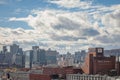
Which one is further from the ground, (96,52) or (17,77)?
(96,52)

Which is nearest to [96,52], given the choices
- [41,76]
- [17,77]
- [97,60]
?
[97,60]

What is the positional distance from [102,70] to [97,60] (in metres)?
3.65

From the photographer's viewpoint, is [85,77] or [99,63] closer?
[85,77]

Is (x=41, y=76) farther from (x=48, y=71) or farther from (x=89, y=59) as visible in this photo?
(x=48, y=71)

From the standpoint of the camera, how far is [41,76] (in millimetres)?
121312

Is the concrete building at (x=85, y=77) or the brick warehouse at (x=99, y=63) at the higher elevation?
the brick warehouse at (x=99, y=63)

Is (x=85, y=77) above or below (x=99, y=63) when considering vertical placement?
below

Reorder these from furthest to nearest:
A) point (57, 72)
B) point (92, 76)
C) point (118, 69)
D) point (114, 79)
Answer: point (57, 72)
point (118, 69)
point (92, 76)
point (114, 79)

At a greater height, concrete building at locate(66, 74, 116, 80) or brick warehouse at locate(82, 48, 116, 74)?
brick warehouse at locate(82, 48, 116, 74)

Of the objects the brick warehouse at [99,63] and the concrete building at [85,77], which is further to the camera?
the brick warehouse at [99,63]

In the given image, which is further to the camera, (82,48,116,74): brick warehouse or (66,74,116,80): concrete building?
(82,48,116,74): brick warehouse

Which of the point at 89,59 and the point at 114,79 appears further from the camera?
the point at 89,59

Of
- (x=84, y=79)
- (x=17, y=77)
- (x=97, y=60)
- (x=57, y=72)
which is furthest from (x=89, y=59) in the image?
(x=17, y=77)

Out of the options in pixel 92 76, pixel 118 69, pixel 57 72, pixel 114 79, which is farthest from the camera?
pixel 57 72
